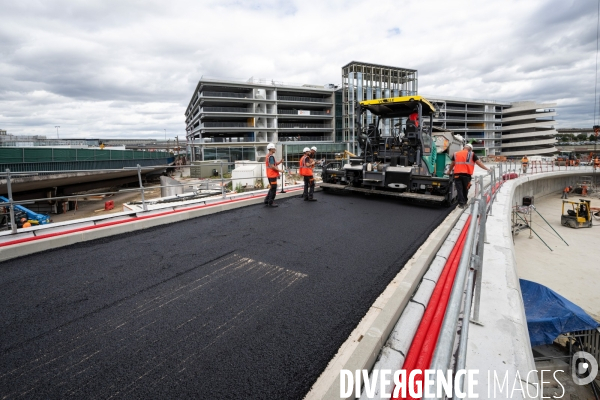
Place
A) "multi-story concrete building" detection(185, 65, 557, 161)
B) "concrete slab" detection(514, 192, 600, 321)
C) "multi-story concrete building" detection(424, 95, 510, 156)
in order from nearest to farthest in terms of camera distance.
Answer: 1. "concrete slab" detection(514, 192, 600, 321)
2. "multi-story concrete building" detection(185, 65, 557, 161)
3. "multi-story concrete building" detection(424, 95, 510, 156)

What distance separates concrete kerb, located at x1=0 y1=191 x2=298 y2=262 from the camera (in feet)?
15.1

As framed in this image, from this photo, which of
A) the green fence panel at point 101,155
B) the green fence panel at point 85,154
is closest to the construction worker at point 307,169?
the green fence panel at point 101,155

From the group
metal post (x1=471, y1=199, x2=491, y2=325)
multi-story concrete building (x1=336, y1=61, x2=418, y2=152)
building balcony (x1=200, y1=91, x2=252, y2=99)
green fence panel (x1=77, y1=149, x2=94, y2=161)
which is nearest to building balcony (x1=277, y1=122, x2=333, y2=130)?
multi-story concrete building (x1=336, y1=61, x2=418, y2=152)

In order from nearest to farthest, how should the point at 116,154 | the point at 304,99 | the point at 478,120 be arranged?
the point at 116,154 < the point at 304,99 < the point at 478,120

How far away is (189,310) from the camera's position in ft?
10.2

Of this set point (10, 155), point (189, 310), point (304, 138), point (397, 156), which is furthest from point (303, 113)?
point (189, 310)

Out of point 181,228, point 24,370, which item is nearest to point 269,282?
point 24,370

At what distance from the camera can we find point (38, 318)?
2.99 metres

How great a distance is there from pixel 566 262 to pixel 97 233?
56.6ft

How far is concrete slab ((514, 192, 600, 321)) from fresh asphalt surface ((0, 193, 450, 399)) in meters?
8.91

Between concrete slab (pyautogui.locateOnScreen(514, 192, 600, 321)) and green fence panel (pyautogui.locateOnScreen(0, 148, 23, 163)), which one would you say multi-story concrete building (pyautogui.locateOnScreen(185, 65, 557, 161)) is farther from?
concrete slab (pyautogui.locateOnScreen(514, 192, 600, 321))

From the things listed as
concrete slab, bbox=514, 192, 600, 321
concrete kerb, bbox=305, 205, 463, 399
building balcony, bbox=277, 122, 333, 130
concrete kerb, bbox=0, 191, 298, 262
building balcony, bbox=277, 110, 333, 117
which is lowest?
concrete slab, bbox=514, 192, 600, 321

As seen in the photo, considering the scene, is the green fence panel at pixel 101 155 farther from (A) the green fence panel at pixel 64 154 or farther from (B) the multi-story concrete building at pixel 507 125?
(B) the multi-story concrete building at pixel 507 125

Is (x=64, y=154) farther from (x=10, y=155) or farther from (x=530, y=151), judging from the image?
(x=530, y=151)
